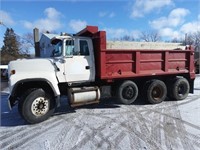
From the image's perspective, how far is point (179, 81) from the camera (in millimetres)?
8547

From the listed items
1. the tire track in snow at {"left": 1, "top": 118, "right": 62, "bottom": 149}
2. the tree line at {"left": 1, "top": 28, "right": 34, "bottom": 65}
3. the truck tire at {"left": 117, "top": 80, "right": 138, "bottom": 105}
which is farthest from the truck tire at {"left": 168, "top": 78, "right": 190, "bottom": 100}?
the tree line at {"left": 1, "top": 28, "right": 34, "bottom": 65}

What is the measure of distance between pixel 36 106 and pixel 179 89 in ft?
18.7

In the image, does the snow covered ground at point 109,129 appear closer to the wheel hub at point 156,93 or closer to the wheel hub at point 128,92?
the wheel hub at point 128,92

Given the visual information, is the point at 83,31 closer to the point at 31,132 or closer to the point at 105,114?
the point at 105,114

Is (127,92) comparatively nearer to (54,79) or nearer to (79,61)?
(79,61)

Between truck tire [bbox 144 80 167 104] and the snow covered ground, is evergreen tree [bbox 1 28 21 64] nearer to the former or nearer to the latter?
the snow covered ground

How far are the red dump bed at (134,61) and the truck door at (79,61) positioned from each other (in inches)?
9.5

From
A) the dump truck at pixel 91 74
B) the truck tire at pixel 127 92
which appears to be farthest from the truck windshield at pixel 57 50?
the truck tire at pixel 127 92

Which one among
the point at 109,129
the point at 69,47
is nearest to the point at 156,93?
the point at 109,129

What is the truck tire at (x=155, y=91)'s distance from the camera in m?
7.96

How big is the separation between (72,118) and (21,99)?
5.17 feet

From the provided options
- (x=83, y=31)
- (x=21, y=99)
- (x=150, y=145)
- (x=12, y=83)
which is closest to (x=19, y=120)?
(x=21, y=99)

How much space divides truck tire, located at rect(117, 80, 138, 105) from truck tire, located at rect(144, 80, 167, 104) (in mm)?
599

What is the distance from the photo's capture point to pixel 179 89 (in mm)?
8742
